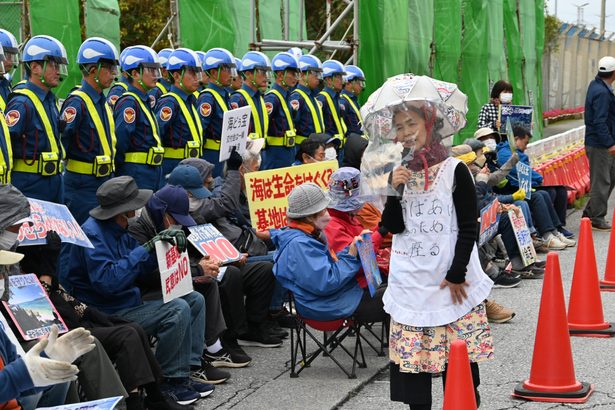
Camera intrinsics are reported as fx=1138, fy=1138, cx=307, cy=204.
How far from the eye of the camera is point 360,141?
10.1 metres

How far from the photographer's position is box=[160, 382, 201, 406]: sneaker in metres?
6.72

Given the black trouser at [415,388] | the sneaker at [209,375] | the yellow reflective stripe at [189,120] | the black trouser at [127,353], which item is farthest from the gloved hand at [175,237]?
the yellow reflective stripe at [189,120]

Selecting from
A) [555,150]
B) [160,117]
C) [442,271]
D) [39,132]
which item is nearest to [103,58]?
[39,132]

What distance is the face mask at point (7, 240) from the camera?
14.8ft

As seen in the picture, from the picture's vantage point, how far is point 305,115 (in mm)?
12969

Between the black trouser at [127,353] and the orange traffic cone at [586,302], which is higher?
the black trouser at [127,353]

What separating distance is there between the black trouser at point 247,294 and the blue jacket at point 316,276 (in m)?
0.66

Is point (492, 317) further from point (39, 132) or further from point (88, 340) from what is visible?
point (88, 340)

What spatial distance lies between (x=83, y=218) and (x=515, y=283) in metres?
4.24

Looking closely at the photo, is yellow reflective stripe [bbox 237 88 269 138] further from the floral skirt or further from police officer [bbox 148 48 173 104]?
the floral skirt

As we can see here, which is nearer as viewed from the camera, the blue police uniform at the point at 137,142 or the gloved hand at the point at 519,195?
the blue police uniform at the point at 137,142

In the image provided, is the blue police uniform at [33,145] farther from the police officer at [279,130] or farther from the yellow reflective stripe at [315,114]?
the yellow reflective stripe at [315,114]

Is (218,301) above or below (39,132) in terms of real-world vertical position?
below

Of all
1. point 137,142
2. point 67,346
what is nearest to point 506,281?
point 137,142
